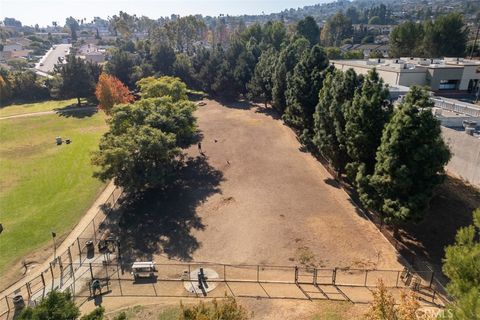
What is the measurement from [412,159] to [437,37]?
235 ft

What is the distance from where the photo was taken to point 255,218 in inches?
1187

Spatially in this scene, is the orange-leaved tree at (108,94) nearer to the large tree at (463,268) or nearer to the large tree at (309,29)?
the large tree at (463,268)

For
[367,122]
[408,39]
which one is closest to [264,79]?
[367,122]

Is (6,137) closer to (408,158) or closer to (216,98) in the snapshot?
(216,98)

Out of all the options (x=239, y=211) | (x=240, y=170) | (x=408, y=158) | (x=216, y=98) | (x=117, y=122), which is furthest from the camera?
(x=216, y=98)

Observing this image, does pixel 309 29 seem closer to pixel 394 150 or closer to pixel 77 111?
pixel 77 111

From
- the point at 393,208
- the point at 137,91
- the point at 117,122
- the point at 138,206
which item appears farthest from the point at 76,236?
the point at 137,91

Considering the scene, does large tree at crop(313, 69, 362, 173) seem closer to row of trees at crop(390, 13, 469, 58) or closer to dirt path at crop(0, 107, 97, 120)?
dirt path at crop(0, 107, 97, 120)

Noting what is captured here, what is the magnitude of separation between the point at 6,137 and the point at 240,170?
42379 mm

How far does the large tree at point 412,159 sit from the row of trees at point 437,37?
226ft

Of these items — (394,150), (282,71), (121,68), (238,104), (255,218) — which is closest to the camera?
(394,150)

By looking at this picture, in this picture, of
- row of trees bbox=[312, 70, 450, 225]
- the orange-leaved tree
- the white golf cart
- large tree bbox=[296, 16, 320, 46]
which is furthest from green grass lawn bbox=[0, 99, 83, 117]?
large tree bbox=[296, 16, 320, 46]

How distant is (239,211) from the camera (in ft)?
103

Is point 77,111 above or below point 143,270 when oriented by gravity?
above
